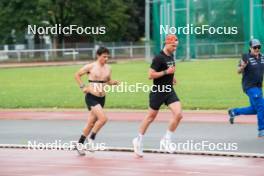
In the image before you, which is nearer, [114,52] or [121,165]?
[121,165]

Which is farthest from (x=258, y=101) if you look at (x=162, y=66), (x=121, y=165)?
(x=121, y=165)

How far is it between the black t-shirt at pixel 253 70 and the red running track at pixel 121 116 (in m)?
3.30

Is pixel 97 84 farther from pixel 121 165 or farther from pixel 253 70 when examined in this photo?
pixel 253 70

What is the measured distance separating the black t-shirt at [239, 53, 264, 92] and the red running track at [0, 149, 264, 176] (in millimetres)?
2548

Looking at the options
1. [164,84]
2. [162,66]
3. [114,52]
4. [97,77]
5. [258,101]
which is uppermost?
[162,66]

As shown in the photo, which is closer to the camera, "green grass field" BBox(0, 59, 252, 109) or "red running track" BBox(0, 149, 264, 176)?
"red running track" BBox(0, 149, 264, 176)

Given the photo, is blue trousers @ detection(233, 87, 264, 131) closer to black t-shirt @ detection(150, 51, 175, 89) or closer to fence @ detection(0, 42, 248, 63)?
black t-shirt @ detection(150, 51, 175, 89)

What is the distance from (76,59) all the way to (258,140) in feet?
153

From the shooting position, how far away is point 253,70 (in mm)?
13859

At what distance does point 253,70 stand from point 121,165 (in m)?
3.80

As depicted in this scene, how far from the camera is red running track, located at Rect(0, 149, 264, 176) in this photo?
1052 cm

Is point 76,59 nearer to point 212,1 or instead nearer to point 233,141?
point 212,1

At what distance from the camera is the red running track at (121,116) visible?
18.0 m

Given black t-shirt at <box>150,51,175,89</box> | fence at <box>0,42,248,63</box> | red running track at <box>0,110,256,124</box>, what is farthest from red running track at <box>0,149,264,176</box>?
fence at <box>0,42,248,63</box>
